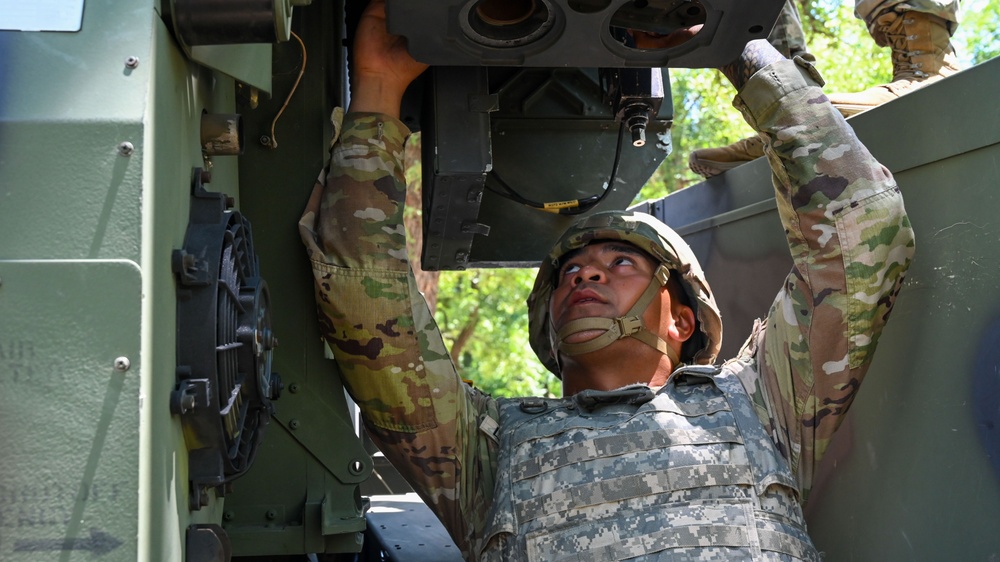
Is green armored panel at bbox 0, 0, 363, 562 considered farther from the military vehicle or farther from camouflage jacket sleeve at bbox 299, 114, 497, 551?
camouflage jacket sleeve at bbox 299, 114, 497, 551

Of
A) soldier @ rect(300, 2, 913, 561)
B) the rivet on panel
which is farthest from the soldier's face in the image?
the rivet on panel

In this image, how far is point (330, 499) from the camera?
261cm

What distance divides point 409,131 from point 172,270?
52.6 inches

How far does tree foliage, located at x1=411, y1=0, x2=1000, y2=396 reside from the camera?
11578mm

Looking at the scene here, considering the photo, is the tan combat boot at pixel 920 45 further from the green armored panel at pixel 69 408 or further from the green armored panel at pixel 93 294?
the green armored panel at pixel 69 408

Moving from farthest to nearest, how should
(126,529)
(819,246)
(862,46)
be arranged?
1. (862,46)
2. (819,246)
3. (126,529)

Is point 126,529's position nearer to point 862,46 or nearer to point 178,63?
point 178,63

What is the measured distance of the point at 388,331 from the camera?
9.07 ft

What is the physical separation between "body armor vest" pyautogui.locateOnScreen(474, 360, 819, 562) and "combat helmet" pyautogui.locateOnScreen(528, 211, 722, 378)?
0.39m

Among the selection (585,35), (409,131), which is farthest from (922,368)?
(409,131)

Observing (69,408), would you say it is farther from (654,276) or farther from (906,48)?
(906,48)

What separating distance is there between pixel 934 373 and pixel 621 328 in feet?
2.94

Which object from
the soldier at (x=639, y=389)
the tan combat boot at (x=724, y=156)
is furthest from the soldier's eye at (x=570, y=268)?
the tan combat boot at (x=724, y=156)

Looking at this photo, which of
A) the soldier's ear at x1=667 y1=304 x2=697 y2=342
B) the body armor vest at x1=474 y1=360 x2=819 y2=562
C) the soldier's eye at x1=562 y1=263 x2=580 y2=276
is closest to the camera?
the body armor vest at x1=474 y1=360 x2=819 y2=562
